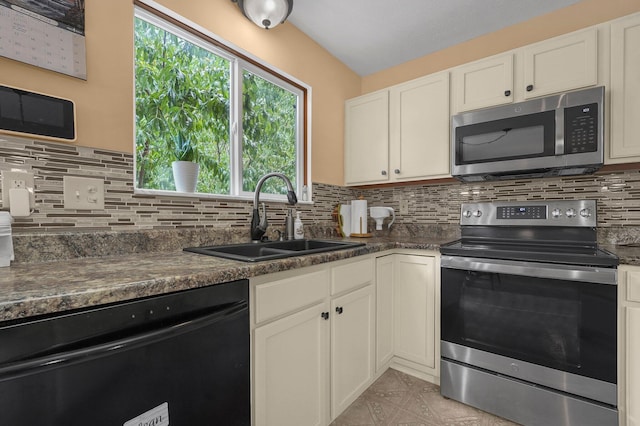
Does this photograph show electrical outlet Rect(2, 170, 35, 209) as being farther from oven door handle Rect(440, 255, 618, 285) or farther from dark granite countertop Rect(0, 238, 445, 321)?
oven door handle Rect(440, 255, 618, 285)

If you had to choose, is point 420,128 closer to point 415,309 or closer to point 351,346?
point 415,309

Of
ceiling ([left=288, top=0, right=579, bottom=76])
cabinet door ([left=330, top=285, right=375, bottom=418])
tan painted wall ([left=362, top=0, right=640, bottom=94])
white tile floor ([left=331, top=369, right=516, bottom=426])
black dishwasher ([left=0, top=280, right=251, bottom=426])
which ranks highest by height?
ceiling ([left=288, top=0, right=579, bottom=76])

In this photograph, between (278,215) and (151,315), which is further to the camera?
(278,215)

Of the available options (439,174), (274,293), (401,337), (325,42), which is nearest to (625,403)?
(401,337)

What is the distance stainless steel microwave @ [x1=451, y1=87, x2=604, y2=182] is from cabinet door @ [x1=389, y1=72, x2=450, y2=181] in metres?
0.11

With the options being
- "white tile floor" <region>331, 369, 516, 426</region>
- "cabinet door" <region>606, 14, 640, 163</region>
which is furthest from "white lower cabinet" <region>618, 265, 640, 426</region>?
Answer: "cabinet door" <region>606, 14, 640, 163</region>

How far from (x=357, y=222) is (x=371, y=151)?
0.63 meters

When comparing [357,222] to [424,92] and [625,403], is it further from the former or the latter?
[625,403]

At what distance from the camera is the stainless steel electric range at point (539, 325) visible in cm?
131

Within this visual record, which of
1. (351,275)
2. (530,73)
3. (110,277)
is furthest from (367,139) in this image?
(110,277)

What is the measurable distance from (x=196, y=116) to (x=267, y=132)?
54cm

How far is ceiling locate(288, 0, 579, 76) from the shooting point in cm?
190

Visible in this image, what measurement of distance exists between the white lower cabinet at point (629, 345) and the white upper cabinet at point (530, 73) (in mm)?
1083

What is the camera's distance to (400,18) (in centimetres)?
201
